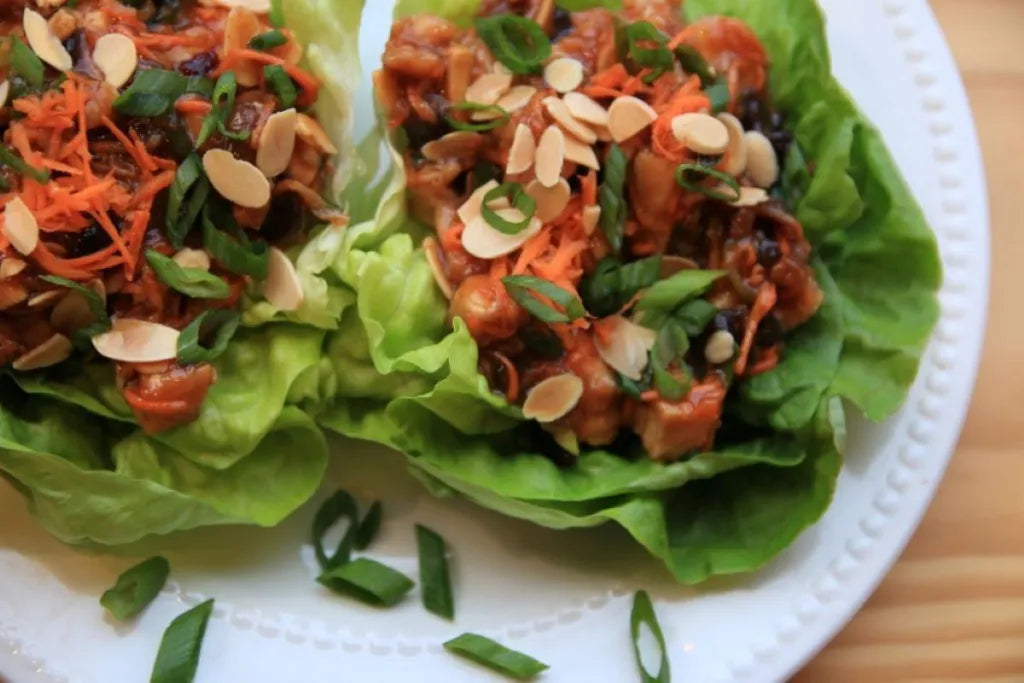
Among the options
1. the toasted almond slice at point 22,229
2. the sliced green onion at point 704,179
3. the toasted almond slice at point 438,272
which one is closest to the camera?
the toasted almond slice at point 22,229

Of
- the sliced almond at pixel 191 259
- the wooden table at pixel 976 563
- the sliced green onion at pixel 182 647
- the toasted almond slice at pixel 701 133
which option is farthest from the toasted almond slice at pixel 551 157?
the wooden table at pixel 976 563

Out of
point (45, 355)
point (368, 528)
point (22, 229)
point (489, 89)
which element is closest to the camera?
point (22, 229)

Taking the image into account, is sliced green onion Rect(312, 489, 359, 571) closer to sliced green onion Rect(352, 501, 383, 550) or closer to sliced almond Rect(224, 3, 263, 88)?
sliced green onion Rect(352, 501, 383, 550)

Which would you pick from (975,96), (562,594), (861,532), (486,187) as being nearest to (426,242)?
(486,187)

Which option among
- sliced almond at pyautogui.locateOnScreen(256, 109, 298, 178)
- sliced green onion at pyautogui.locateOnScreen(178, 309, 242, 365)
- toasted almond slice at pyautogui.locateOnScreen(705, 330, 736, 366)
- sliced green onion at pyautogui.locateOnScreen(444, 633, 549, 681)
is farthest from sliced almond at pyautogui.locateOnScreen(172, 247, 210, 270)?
toasted almond slice at pyautogui.locateOnScreen(705, 330, 736, 366)

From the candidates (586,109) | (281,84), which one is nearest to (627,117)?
(586,109)

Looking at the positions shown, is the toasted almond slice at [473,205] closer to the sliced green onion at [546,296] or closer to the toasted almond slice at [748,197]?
the sliced green onion at [546,296]

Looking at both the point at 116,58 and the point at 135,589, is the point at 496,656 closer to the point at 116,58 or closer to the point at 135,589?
the point at 135,589
